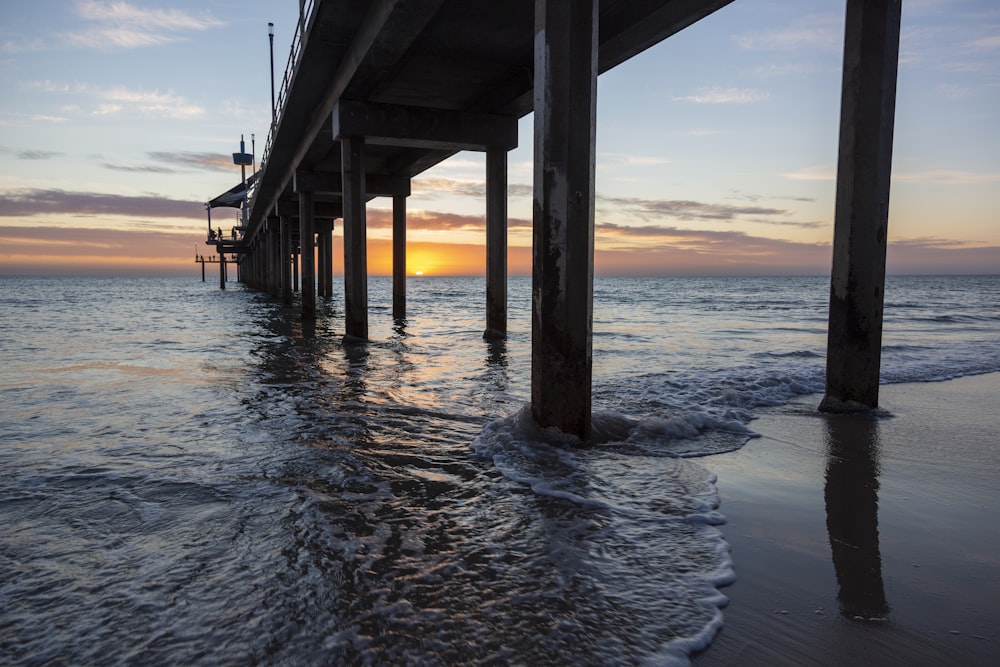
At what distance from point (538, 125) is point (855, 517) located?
3705 mm

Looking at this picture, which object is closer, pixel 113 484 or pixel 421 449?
pixel 113 484

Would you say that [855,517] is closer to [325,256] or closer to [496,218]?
[496,218]

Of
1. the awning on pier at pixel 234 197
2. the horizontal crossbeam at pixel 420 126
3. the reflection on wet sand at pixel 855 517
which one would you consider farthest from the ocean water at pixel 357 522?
the awning on pier at pixel 234 197

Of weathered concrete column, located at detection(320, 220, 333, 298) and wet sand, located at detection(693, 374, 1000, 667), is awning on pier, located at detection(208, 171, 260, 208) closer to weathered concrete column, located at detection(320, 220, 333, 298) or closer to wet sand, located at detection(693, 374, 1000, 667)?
weathered concrete column, located at detection(320, 220, 333, 298)

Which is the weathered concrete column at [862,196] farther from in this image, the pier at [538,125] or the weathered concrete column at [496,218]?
the weathered concrete column at [496,218]

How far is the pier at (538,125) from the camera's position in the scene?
4.97m

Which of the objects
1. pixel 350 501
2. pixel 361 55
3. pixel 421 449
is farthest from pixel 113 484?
pixel 361 55

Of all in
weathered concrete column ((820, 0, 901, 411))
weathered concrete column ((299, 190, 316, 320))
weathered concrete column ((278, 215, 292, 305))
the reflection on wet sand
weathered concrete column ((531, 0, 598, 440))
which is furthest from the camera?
weathered concrete column ((278, 215, 292, 305))

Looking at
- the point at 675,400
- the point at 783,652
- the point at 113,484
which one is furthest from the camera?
the point at 675,400

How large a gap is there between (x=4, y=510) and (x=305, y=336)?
12.1m

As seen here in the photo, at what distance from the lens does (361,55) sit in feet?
35.5

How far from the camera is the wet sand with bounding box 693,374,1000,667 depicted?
2.21 meters

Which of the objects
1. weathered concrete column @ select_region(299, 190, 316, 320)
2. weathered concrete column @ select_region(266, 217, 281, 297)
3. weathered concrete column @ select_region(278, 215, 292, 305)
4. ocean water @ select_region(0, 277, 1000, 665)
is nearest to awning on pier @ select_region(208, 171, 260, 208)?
weathered concrete column @ select_region(266, 217, 281, 297)

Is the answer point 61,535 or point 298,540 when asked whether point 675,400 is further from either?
point 61,535
